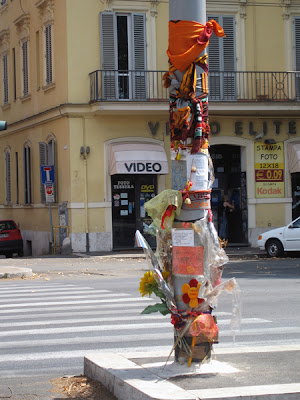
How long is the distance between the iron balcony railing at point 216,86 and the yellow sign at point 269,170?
1.92 m

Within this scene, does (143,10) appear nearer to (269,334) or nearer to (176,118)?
(269,334)

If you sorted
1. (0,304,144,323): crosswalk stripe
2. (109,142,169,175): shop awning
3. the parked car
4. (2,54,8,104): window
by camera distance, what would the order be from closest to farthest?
(0,304,144,323): crosswalk stripe < (109,142,169,175): shop awning < the parked car < (2,54,8,104): window

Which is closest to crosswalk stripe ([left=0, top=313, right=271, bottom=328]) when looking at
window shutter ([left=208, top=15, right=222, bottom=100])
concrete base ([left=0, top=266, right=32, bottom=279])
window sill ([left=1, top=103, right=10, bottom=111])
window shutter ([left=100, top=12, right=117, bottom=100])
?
concrete base ([left=0, top=266, right=32, bottom=279])

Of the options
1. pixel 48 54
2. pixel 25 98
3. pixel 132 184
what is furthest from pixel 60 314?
pixel 25 98

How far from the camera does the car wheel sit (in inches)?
974

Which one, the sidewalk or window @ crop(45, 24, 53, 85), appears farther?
window @ crop(45, 24, 53, 85)

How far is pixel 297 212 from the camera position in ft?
96.7

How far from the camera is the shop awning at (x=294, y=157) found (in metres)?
28.5

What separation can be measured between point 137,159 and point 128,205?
6.48 ft

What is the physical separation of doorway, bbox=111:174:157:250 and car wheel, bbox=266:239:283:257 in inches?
191

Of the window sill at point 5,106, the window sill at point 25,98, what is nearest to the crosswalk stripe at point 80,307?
the window sill at point 25,98

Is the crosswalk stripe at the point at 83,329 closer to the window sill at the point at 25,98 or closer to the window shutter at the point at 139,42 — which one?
the window shutter at the point at 139,42

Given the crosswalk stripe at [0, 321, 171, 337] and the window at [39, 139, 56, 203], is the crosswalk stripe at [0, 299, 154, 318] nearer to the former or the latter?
the crosswalk stripe at [0, 321, 171, 337]

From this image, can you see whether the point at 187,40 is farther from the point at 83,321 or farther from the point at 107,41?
the point at 107,41
